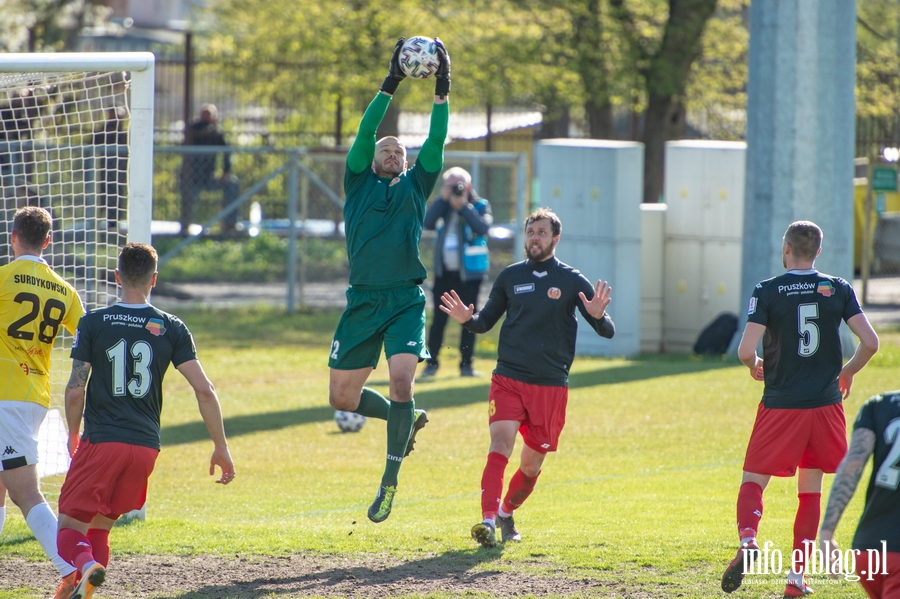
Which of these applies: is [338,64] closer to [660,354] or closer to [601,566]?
[660,354]

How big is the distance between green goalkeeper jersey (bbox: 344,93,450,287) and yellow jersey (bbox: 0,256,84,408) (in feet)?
5.75

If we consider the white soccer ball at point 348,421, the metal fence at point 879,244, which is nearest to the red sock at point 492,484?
the white soccer ball at point 348,421

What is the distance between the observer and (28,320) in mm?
5820

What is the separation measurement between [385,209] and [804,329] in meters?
2.59

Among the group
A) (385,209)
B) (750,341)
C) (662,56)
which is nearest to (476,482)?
(385,209)

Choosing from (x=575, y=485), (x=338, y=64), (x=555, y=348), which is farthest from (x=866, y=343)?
(x=338, y=64)

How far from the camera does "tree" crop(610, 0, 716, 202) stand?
2209 cm

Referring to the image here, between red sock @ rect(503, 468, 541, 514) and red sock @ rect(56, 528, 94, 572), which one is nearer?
red sock @ rect(56, 528, 94, 572)

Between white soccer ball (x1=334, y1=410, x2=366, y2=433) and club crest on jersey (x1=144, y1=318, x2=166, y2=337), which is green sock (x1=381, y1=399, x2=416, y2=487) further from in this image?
white soccer ball (x1=334, y1=410, x2=366, y2=433)

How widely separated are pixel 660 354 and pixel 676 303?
0.81 metres

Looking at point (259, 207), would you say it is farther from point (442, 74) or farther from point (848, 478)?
point (848, 478)

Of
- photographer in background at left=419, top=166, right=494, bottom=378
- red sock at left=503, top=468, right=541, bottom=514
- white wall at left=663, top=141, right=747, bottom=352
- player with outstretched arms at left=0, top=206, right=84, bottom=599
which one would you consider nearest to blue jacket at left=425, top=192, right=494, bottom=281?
photographer in background at left=419, top=166, right=494, bottom=378

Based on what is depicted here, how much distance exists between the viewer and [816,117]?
47.5 ft

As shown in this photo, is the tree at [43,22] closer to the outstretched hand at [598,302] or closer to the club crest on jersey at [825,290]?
the outstretched hand at [598,302]
